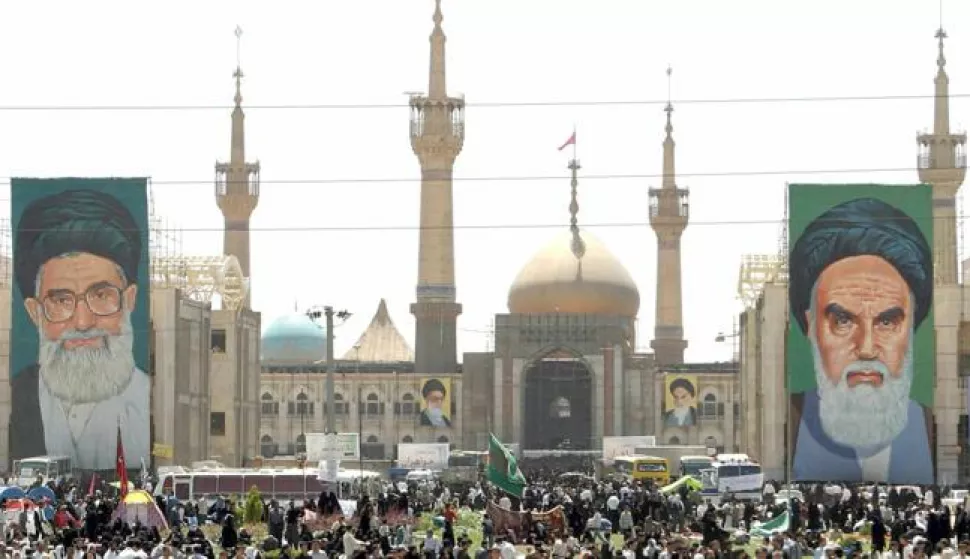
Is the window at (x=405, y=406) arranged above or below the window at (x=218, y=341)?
below

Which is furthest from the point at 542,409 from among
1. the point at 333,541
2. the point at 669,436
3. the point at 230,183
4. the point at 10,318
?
the point at 333,541

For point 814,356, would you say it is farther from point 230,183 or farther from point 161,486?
point 230,183

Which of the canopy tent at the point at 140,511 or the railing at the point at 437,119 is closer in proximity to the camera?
the canopy tent at the point at 140,511

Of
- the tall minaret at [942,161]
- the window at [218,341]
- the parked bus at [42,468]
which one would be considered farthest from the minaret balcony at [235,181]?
the parked bus at [42,468]

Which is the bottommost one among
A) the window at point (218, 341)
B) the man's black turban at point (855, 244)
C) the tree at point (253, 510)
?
the tree at point (253, 510)

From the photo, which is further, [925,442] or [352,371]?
[352,371]

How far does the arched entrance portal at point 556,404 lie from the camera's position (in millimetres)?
105812

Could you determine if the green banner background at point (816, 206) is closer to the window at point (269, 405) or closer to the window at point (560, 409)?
the window at point (560, 409)

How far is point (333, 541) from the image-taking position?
3422 centimetres

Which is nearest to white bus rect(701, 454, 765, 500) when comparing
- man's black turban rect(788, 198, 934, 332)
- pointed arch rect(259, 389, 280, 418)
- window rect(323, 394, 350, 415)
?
man's black turban rect(788, 198, 934, 332)

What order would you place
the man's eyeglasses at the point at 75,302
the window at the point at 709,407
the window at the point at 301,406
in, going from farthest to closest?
the window at the point at 301,406 < the window at the point at 709,407 < the man's eyeglasses at the point at 75,302

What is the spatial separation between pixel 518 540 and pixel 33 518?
28.7 feet

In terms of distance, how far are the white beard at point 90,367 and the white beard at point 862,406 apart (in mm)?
22866

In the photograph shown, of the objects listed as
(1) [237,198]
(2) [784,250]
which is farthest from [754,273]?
(1) [237,198]
